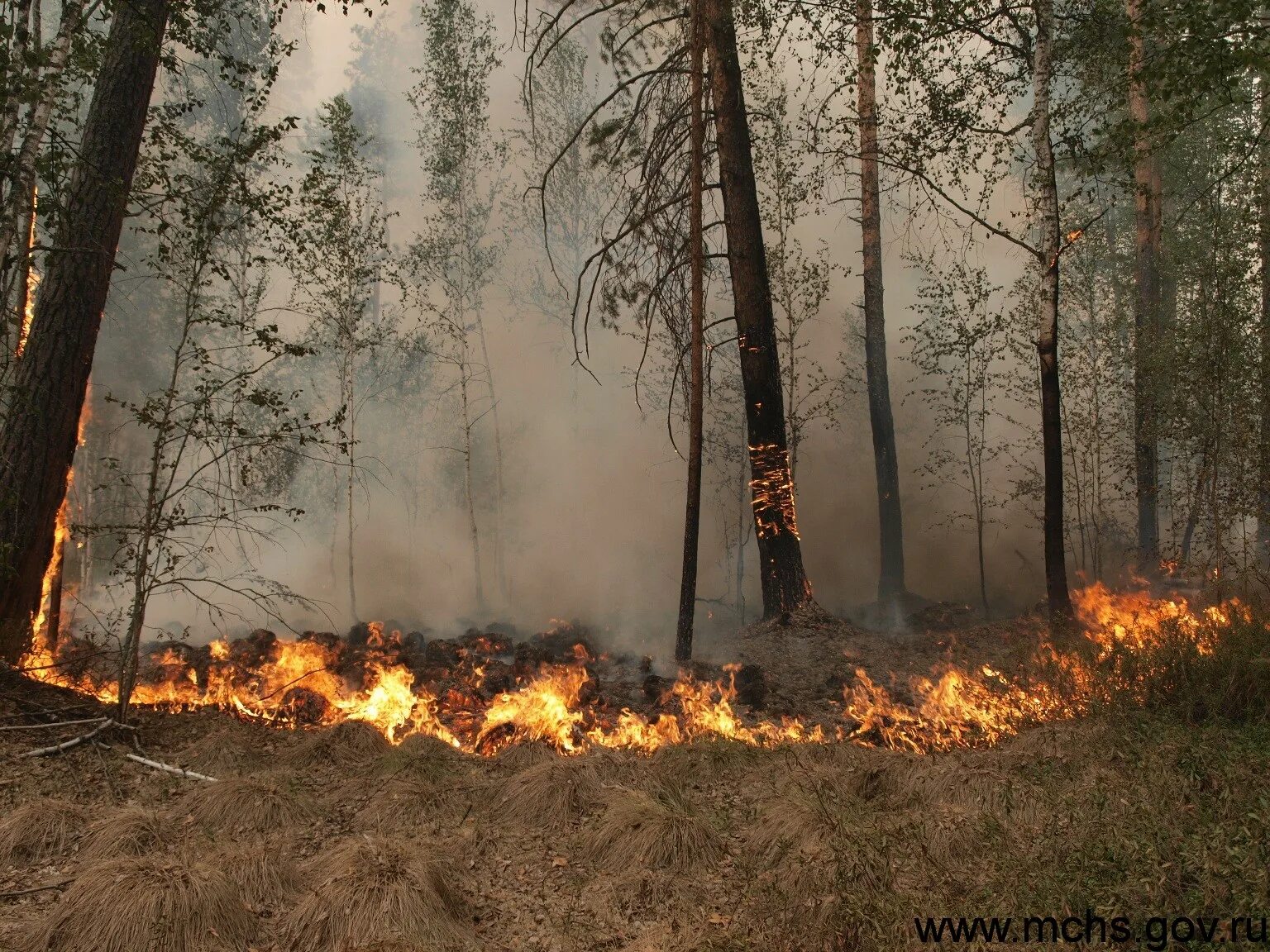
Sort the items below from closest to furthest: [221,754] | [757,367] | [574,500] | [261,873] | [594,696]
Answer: [261,873]
[221,754]
[594,696]
[757,367]
[574,500]

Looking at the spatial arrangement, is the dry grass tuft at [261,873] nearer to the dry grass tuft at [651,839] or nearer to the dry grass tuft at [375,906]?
the dry grass tuft at [375,906]

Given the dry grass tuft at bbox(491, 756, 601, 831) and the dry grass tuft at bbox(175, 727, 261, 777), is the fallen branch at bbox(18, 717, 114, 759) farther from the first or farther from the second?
the dry grass tuft at bbox(491, 756, 601, 831)

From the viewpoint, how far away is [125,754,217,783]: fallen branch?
6113 millimetres

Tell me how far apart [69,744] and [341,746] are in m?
1.82

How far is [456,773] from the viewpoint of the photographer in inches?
Result: 256

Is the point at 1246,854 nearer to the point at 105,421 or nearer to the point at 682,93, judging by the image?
the point at 682,93

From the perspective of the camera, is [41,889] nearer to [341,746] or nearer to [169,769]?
[169,769]

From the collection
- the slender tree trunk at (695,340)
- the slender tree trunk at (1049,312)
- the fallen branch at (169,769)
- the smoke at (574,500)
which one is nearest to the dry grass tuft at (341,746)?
the fallen branch at (169,769)

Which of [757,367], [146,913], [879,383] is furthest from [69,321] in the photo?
[879,383]

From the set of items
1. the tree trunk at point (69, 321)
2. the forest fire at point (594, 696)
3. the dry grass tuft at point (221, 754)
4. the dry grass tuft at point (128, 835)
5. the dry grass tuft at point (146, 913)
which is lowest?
the dry grass tuft at point (146, 913)

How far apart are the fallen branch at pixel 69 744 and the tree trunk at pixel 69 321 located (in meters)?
1.31

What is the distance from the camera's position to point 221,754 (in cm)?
659

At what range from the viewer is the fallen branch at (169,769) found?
6113 millimetres

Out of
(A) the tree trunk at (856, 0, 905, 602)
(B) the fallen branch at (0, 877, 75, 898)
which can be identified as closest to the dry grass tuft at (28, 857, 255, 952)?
(B) the fallen branch at (0, 877, 75, 898)
